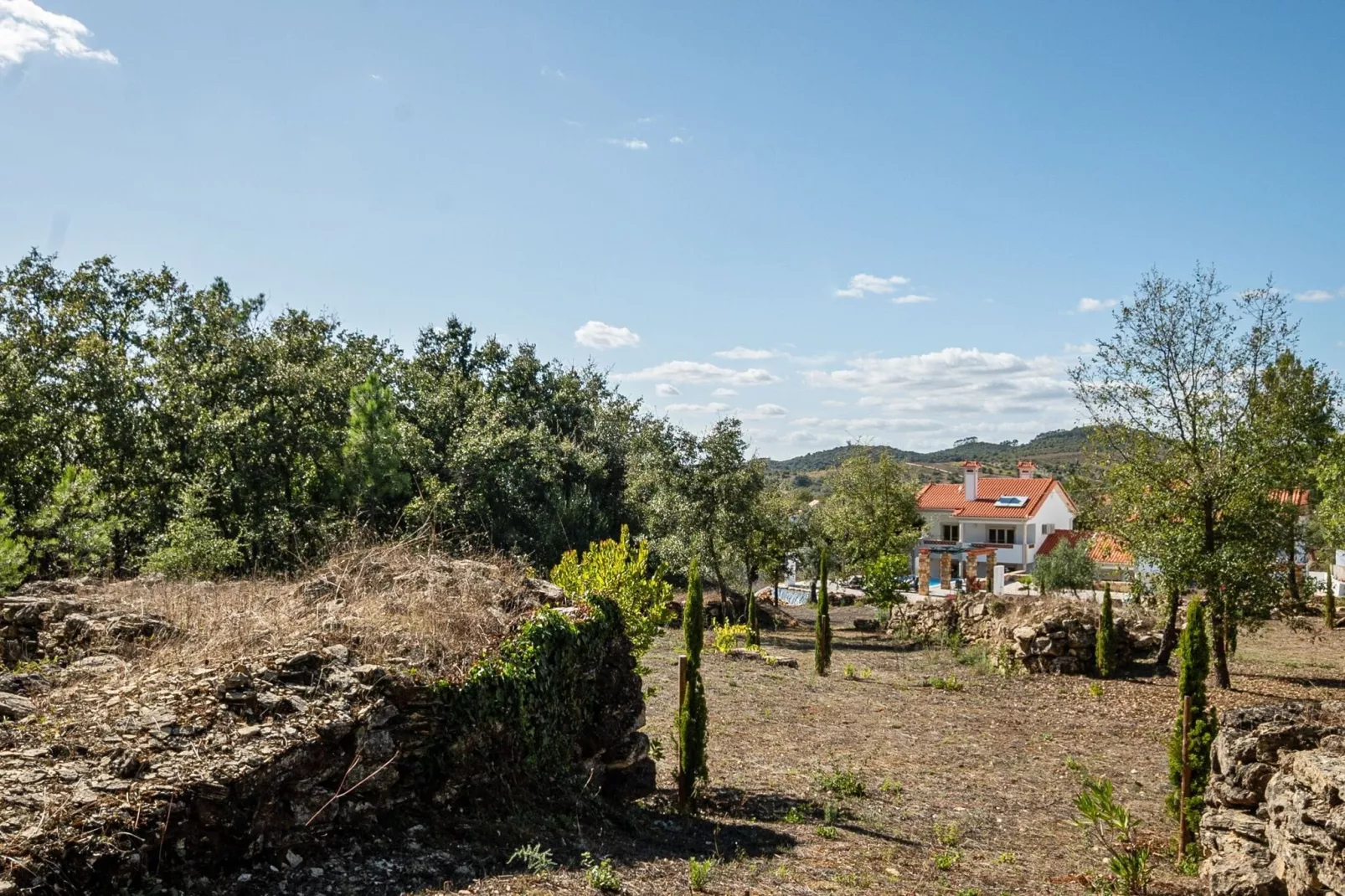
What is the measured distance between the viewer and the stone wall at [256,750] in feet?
16.4

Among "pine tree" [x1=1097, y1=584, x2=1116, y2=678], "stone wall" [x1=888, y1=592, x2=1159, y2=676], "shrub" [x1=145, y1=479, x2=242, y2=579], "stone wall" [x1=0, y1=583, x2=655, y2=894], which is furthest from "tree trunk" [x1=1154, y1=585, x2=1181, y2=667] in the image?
"shrub" [x1=145, y1=479, x2=242, y2=579]

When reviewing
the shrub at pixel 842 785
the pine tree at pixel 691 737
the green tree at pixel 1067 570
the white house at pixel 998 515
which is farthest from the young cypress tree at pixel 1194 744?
the white house at pixel 998 515

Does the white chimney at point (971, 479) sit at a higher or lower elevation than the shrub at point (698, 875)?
higher

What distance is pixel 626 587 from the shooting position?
31.8ft

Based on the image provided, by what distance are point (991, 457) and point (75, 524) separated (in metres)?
131

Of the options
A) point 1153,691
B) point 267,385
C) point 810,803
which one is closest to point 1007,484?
point 1153,691

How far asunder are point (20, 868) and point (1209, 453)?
18.6 meters

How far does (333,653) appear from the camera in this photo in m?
6.91

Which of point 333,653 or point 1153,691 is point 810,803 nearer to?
point 333,653

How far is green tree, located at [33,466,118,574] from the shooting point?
11.9 metres

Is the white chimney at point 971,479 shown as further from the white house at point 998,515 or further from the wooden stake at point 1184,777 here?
the wooden stake at point 1184,777

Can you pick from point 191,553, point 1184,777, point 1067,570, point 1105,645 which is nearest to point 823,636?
point 1105,645

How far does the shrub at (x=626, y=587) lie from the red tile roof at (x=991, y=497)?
147 ft

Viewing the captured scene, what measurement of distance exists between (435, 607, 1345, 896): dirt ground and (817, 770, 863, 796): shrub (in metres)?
0.11
